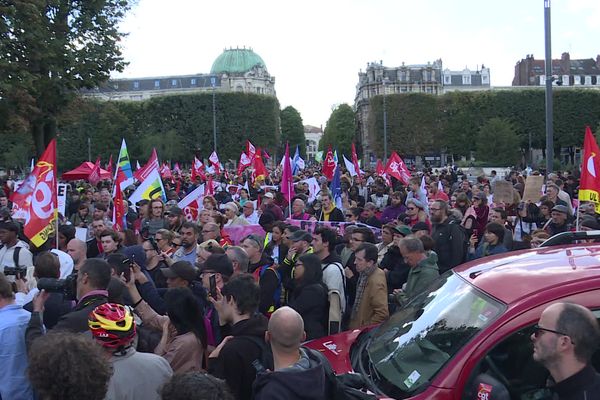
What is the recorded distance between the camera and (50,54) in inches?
808

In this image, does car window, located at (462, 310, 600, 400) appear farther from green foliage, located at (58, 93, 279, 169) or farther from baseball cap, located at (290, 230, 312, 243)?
green foliage, located at (58, 93, 279, 169)

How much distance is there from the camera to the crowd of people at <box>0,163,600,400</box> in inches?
121

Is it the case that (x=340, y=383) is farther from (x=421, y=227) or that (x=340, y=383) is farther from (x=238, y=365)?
(x=421, y=227)

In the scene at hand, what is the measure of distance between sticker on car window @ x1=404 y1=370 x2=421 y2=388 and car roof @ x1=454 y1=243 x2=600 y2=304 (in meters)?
0.60

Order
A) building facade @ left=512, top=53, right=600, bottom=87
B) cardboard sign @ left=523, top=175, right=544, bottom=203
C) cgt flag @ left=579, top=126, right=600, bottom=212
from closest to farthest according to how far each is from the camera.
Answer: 1. cgt flag @ left=579, top=126, right=600, bottom=212
2. cardboard sign @ left=523, top=175, right=544, bottom=203
3. building facade @ left=512, top=53, right=600, bottom=87

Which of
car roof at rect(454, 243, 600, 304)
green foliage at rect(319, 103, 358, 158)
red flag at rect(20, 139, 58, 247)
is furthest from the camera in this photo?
green foliage at rect(319, 103, 358, 158)

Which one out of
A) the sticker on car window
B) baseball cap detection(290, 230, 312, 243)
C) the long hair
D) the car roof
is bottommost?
the sticker on car window

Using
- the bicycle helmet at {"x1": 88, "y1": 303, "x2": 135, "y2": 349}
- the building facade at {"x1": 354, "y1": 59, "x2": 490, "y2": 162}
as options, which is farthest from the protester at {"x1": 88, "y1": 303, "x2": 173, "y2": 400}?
the building facade at {"x1": 354, "y1": 59, "x2": 490, "y2": 162}

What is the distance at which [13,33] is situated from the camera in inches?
755

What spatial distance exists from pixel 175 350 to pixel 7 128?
781 inches

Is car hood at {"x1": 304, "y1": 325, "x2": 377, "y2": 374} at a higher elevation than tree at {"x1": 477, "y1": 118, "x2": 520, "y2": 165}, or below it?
below

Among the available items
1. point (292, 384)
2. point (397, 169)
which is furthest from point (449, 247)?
point (397, 169)

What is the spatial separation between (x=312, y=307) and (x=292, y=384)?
8.53 feet

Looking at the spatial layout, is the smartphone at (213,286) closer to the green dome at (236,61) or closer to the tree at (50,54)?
the tree at (50,54)
